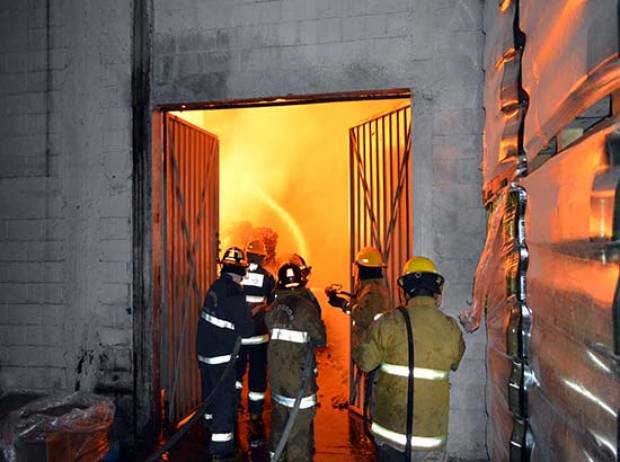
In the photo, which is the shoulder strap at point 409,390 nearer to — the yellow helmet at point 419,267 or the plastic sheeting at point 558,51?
the yellow helmet at point 419,267

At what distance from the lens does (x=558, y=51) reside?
1.81 meters

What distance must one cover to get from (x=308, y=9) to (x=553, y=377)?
436cm

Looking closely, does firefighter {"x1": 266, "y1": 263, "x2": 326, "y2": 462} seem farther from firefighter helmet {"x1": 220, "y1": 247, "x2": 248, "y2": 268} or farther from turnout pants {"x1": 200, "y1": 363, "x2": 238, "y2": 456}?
firefighter helmet {"x1": 220, "y1": 247, "x2": 248, "y2": 268}

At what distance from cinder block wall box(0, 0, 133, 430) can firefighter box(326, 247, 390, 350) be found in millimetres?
2410

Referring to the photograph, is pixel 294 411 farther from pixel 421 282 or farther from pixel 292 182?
pixel 292 182

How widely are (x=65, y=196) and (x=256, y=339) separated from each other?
273cm

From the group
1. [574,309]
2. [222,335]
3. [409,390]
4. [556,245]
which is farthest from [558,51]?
[222,335]

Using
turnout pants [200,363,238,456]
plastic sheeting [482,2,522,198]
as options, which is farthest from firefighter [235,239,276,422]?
plastic sheeting [482,2,522,198]

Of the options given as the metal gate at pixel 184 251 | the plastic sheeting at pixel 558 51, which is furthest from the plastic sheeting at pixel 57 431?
the plastic sheeting at pixel 558 51

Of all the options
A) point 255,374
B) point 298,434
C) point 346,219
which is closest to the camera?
point 298,434

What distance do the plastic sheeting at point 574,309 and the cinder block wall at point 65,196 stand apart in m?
4.43

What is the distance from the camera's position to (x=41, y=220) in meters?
5.73

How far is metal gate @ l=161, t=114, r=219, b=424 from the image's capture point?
19.4 ft

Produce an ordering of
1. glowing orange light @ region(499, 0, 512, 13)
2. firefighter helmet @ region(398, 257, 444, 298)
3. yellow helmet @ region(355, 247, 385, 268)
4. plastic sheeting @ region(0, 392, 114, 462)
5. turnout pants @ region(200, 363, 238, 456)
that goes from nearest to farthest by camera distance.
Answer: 1. glowing orange light @ region(499, 0, 512, 13)
2. firefighter helmet @ region(398, 257, 444, 298)
3. plastic sheeting @ region(0, 392, 114, 462)
4. turnout pants @ region(200, 363, 238, 456)
5. yellow helmet @ region(355, 247, 385, 268)
